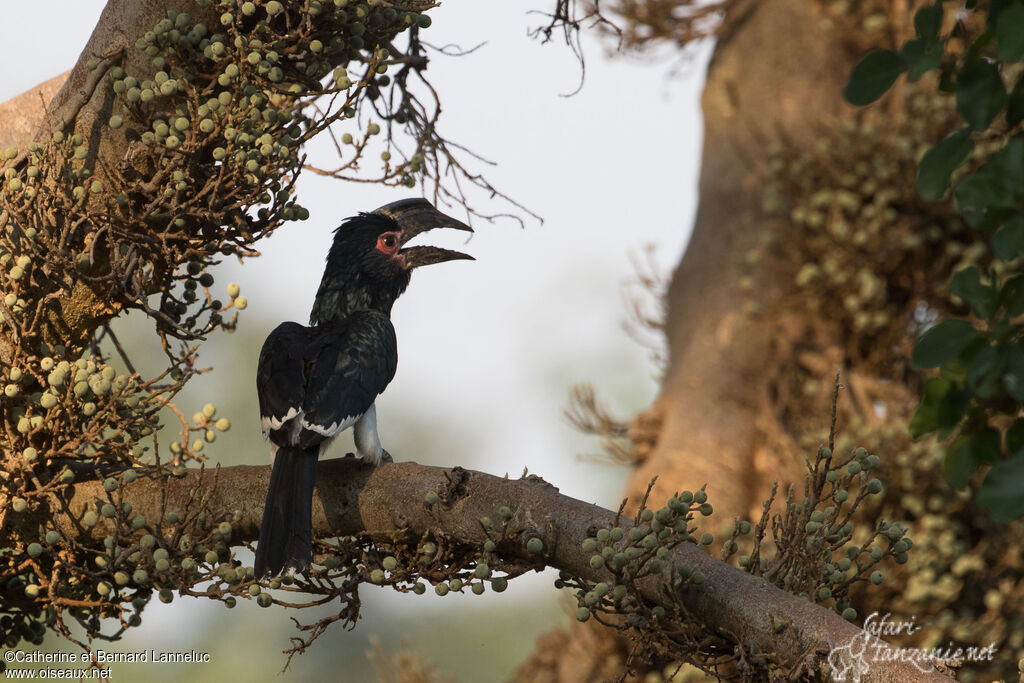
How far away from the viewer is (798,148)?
5934 millimetres

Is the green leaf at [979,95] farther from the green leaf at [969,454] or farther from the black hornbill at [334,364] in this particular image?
the black hornbill at [334,364]

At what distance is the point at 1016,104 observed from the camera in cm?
163

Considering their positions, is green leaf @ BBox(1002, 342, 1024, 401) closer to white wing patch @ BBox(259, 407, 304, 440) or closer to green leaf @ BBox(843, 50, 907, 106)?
green leaf @ BBox(843, 50, 907, 106)

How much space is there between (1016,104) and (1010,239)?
0.30 m

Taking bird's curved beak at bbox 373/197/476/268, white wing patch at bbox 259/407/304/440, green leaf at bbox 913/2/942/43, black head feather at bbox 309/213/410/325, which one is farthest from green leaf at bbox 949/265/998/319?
black head feather at bbox 309/213/410/325

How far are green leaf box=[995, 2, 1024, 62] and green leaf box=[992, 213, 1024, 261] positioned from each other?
9.2 inches

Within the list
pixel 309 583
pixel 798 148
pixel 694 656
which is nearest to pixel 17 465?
pixel 309 583

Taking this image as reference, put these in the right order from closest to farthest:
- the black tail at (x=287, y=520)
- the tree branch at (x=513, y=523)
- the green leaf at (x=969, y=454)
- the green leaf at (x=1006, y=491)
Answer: the green leaf at (x=1006, y=491), the green leaf at (x=969, y=454), the tree branch at (x=513, y=523), the black tail at (x=287, y=520)

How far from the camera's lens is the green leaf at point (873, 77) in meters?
1.62

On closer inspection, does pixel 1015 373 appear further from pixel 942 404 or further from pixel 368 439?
pixel 368 439

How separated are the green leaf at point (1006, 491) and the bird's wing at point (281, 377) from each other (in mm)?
1915

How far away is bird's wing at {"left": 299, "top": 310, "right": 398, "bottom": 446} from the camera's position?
9.42ft

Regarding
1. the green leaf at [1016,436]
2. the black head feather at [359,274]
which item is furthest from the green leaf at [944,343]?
the black head feather at [359,274]

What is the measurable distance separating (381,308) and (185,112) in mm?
1079
